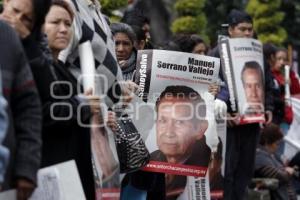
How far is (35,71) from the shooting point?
5.82m

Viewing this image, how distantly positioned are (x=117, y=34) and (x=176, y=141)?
2.90 ft

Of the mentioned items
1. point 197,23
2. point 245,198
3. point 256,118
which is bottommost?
point 245,198

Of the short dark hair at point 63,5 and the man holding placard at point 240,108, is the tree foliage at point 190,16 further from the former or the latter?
the short dark hair at point 63,5

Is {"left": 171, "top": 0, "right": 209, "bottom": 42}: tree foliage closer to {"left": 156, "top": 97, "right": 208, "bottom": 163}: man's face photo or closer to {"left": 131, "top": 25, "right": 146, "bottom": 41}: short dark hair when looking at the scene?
{"left": 131, "top": 25, "right": 146, "bottom": 41}: short dark hair

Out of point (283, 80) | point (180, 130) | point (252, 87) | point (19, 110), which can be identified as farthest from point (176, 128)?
point (283, 80)

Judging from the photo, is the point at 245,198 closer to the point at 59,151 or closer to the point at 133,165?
the point at 133,165

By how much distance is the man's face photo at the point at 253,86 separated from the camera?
1095 cm

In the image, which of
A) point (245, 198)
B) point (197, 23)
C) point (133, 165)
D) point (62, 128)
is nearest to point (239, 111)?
point (245, 198)

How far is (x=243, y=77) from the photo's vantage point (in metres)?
10.9

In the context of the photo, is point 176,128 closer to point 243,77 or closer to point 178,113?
point 178,113

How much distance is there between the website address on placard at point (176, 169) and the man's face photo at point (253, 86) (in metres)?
2.06

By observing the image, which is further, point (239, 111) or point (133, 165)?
point (239, 111)

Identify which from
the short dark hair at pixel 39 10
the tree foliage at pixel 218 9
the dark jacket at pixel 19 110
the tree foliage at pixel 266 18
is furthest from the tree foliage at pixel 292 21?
the dark jacket at pixel 19 110

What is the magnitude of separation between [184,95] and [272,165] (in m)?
3.36
